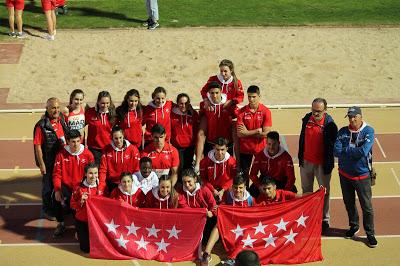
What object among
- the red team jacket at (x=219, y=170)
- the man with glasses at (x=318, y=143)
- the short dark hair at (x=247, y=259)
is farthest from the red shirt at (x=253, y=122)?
the short dark hair at (x=247, y=259)

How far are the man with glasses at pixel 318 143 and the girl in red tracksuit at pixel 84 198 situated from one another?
2.81 metres

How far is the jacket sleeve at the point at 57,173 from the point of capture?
437 inches

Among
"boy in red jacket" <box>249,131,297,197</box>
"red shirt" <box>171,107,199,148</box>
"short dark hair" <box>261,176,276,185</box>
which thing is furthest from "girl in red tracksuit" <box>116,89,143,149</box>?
"short dark hair" <box>261,176,276,185</box>

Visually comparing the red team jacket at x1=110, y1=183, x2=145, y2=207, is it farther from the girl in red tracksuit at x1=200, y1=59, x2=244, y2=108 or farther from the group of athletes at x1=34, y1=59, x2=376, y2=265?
the girl in red tracksuit at x1=200, y1=59, x2=244, y2=108

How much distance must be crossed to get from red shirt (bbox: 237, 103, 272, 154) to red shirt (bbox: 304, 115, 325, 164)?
2.61 feet

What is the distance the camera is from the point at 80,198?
10.6 meters

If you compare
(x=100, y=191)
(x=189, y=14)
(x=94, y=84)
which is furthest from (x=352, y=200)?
(x=189, y=14)

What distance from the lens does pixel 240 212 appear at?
10391mm

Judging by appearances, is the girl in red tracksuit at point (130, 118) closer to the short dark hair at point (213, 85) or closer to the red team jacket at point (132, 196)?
the short dark hair at point (213, 85)

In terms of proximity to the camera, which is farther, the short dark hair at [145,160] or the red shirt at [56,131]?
the red shirt at [56,131]

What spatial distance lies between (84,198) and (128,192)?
570 millimetres

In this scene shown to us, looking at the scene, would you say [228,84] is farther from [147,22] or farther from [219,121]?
[147,22]

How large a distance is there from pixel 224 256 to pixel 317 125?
2119 millimetres

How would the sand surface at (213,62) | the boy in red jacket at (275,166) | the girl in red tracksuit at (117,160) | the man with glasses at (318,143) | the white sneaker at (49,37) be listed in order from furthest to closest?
the white sneaker at (49,37), the sand surface at (213,62), the girl in red tracksuit at (117,160), the boy in red jacket at (275,166), the man with glasses at (318,143)
